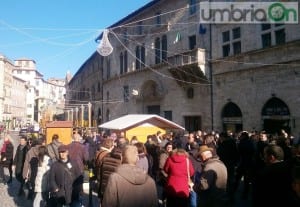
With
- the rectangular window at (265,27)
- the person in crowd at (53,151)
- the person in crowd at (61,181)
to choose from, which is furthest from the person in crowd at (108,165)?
the rectangular window at (265,27)

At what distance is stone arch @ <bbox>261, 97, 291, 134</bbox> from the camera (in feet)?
56.9

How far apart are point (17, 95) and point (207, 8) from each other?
84493 mm

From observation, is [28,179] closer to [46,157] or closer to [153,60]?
[46,157]

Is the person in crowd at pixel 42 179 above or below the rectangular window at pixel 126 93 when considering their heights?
below

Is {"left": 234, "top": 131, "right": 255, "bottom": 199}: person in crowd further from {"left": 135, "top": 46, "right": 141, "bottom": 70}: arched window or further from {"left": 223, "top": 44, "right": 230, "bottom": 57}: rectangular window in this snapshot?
{"left": 135, "top": 46, "right": 141, "bottom": 70}: arched window

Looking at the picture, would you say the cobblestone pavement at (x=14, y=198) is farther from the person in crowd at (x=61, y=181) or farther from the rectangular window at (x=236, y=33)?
the rectangular window at (x=236, y=33)

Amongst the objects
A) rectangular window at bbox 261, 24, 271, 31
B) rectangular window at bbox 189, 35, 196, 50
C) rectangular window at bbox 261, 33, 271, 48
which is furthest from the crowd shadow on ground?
rectangular window at bbox 189, 35, 196, 50

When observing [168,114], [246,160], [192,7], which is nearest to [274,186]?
[246,160]

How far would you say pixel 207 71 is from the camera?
74.1ft

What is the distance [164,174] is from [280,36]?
14362 mm

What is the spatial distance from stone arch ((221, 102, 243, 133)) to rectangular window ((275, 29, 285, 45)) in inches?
181

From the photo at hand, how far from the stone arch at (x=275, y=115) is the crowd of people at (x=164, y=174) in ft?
24.1

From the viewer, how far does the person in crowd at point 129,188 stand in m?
3.83

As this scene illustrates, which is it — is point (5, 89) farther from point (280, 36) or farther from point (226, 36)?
point (280, 36)
